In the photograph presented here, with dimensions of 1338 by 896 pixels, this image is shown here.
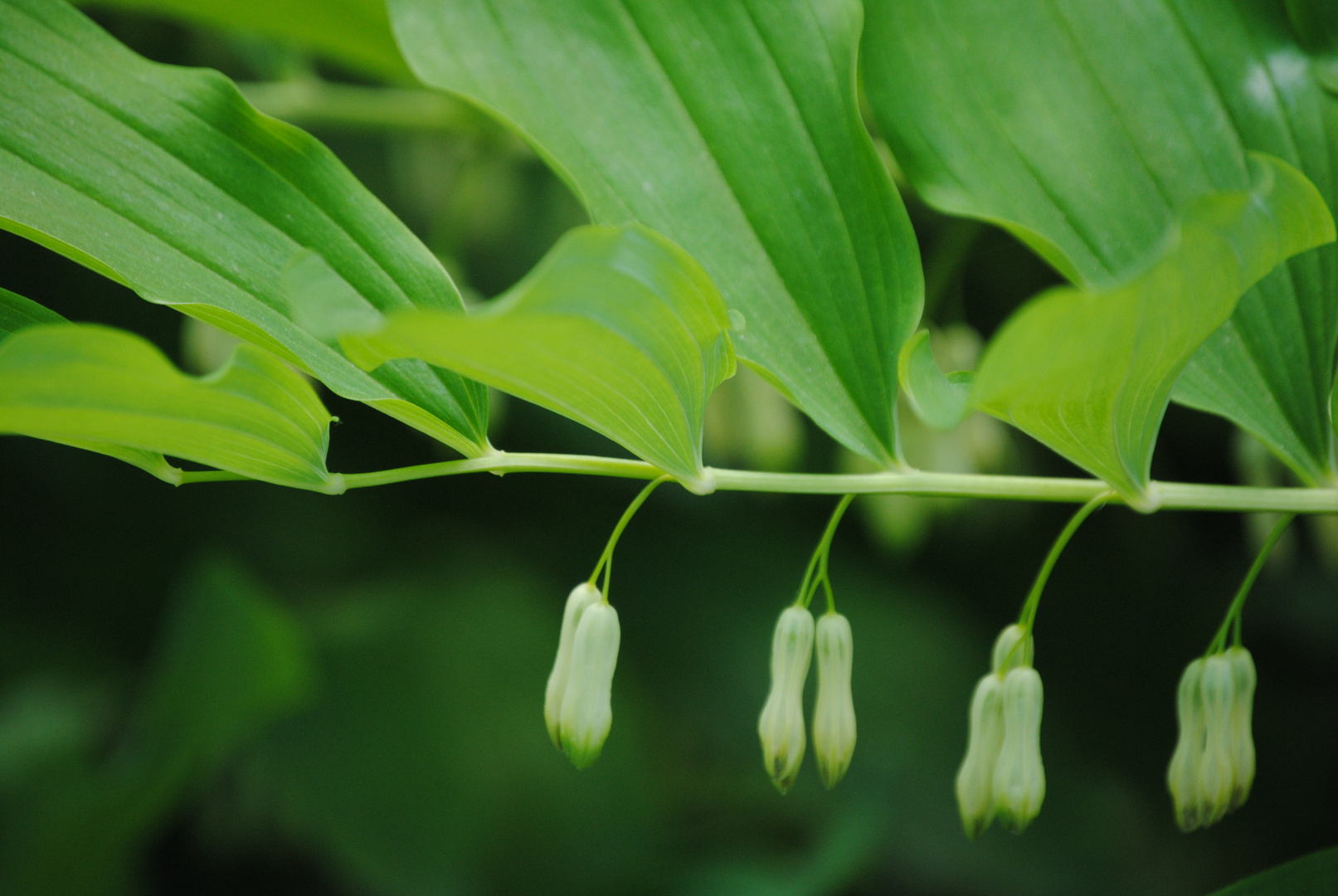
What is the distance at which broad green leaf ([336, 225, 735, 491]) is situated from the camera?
1.23 ft

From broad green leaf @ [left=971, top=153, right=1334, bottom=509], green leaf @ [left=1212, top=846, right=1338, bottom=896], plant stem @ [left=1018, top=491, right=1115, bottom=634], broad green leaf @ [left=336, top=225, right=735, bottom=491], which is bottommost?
green leaf @ [left=1212, top=846, right=1338, bottom=896]

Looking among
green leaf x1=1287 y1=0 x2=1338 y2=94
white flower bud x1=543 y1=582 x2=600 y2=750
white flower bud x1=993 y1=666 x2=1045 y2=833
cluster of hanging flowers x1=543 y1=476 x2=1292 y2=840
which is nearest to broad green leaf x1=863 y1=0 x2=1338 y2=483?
green leaf x1=1287 y1=0 x2=1338 y2=94

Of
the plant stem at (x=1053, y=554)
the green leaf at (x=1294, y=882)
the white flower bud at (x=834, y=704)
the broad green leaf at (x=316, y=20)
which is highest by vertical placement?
the broad green leaf at (x=316, y=20)

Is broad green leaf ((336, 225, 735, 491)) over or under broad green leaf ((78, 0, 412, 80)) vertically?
under

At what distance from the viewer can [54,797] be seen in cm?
136

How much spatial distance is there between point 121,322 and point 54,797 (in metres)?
1.07

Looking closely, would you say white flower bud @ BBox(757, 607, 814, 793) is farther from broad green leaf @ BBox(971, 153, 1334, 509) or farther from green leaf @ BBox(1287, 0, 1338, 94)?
green leaf @ BBox(1287, 0, 1338, 94)

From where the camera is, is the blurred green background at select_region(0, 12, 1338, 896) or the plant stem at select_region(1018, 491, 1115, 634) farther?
the blurred green background at select_region(0, 12, 1338, 896)

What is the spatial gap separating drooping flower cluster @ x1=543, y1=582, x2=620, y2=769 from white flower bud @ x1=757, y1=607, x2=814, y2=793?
92 mm

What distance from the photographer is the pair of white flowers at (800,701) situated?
21.0 inches

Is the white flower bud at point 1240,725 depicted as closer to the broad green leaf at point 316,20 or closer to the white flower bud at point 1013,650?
the white flower bud at point 1013,650

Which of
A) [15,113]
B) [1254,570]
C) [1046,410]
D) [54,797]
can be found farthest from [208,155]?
[54,797]

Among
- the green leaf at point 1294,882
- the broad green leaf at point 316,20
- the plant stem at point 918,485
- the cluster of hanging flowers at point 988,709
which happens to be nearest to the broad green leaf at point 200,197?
the plant stem at point 918,485

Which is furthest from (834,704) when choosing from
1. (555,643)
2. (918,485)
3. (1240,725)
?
(555,643)
